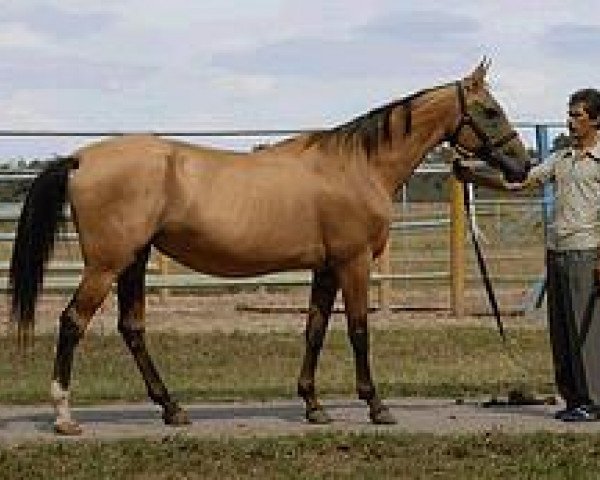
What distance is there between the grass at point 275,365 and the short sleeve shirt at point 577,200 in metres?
2.28

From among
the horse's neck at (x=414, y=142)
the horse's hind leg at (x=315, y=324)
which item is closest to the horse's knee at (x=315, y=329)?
the horse's hind leg at (x=315, y=324)

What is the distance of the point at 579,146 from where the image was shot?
908cm

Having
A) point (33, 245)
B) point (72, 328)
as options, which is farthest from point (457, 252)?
point (72, 328)

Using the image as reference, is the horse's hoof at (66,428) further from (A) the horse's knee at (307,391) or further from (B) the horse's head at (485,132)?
(B) the horse's head at (485,132)

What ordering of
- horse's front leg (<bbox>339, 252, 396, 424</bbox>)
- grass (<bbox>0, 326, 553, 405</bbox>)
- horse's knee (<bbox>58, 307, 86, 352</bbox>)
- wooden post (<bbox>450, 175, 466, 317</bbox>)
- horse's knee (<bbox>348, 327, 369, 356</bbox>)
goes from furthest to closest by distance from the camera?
wooden post (<bbox>450, 175, 466, 317</bbox>) < grass (<bbox>0, 326, 553, 405</bbox>) < horse's knee (<bbox>348, 327, 369, 356</bbox>) < horse's front leg (<bbox>339, 252, 396, 424</bbox>) < horse's knee (<bbox>58, 307, 86, 352</bbox>)

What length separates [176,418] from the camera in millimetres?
8953

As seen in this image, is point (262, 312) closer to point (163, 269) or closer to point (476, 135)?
point (163, 269)

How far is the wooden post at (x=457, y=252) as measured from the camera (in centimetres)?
1783

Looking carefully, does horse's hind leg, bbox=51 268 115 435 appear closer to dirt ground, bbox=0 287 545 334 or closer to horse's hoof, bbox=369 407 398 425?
horse's hoof, bbox=369 407 398 425

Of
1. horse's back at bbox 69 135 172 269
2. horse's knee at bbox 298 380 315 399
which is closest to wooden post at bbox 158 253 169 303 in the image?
horse's knee at bbox 298 380 315 399

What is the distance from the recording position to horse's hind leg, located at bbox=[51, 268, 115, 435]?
27.8ft

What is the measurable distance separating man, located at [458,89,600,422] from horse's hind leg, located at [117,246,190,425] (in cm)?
249

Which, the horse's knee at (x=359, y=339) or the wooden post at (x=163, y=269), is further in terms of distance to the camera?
the wooden post at (x=163, y=269)

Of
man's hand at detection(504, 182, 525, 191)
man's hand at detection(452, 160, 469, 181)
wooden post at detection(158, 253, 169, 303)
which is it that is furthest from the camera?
wooden post at detection(158, 253, 169, 303)
